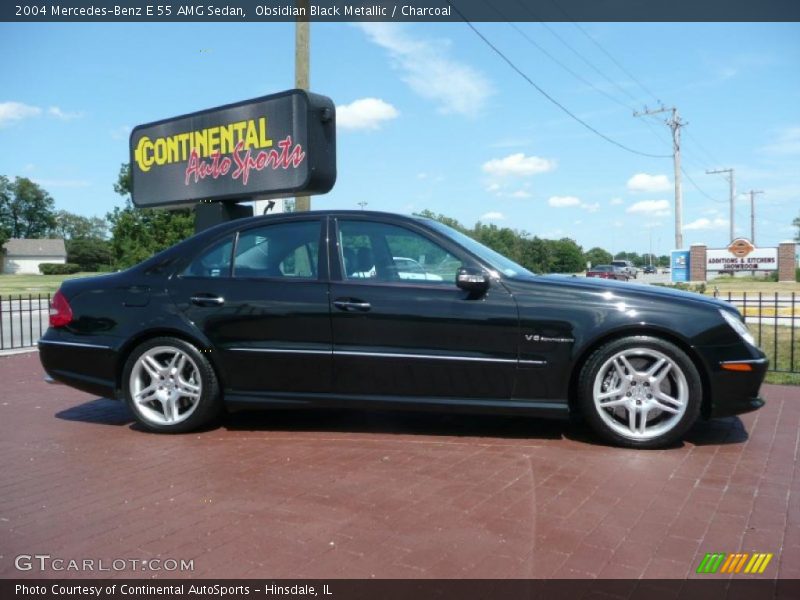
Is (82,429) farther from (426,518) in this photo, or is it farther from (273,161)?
(273,161)

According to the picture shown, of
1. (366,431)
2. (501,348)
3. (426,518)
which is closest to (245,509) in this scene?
Result: (426,518)

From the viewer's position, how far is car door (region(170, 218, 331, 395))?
15.4 ft

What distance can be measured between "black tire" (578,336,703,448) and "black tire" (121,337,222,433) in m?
2.58

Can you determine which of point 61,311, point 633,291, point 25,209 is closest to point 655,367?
point 633,291

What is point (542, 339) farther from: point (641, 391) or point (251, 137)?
point (251, 137)

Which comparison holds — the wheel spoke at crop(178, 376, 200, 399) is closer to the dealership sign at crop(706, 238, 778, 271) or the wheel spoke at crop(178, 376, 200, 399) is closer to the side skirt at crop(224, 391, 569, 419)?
the side skirt at crop(224, 391, 569, 419)

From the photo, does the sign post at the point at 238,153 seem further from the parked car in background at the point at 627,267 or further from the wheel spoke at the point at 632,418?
the parked car in background at the point at 627,267

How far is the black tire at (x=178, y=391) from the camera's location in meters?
4.83

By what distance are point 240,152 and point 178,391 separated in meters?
3.95

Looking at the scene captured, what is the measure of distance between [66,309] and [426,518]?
3.44 meters

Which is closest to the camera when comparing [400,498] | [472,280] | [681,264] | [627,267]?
[400,498]

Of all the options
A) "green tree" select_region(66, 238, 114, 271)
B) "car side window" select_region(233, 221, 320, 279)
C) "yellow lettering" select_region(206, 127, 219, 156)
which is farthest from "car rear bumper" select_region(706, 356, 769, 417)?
"green tree" select_region(66, 238, 114, 271)

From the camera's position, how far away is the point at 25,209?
112 meters
